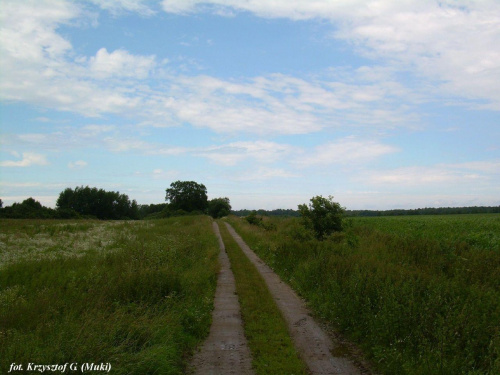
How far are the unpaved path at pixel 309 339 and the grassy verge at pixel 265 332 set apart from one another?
0.60 ft

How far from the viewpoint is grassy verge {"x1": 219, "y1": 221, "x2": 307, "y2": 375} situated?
5.77 meters

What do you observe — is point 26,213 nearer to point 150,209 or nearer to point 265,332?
point 265,332

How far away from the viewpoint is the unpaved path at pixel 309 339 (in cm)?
583

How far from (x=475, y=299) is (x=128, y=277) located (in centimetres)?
806

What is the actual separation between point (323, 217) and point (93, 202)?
3241 inches

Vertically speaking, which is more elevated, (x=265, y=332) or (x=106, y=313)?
(x=106, y=313)

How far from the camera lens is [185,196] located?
11162 centimetres

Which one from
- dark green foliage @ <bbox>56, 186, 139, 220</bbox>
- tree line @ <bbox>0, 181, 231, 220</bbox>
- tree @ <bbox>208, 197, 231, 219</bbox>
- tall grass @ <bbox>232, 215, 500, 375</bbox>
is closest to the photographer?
tall grass @ <bbox>232, 215, 500, 375</bbox>

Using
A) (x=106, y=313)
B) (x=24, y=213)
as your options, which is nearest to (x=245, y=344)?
(x=106, y=313)

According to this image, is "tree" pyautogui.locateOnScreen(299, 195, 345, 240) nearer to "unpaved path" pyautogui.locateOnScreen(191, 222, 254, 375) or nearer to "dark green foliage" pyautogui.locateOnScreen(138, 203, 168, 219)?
"unpaved path" pyautogui.locateOnScreen(191, 222, 254, 375)

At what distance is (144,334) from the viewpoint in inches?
232

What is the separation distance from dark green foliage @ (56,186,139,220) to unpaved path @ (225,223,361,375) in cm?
8195

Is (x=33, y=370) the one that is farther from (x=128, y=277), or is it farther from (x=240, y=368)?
(x=128, y=277)

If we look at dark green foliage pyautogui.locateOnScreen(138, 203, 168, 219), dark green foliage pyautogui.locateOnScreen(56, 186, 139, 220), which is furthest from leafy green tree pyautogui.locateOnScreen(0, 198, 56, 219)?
dark green foliage pyautogui.locateOnScreen(138, 203, 168, 219)
